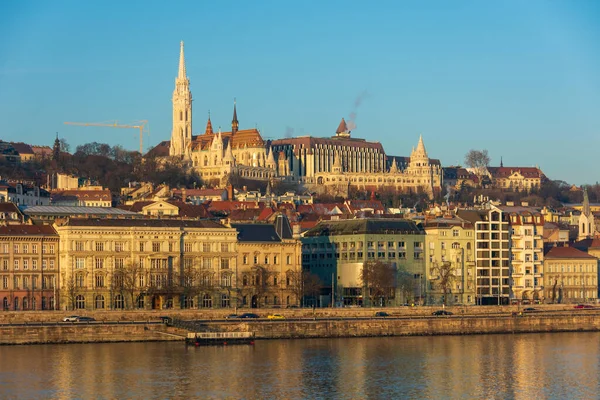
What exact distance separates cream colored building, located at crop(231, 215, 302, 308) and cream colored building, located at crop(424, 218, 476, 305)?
10.9 metres

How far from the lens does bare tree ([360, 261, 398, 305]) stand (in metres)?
104

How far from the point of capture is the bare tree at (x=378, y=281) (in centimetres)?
10431

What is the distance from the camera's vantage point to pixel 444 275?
355ft

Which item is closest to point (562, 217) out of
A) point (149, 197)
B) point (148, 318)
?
point (149, 197)

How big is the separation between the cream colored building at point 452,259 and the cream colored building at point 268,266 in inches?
427

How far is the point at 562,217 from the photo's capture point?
19250cm

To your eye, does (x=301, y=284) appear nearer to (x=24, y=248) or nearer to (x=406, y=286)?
(x=406, y=286)

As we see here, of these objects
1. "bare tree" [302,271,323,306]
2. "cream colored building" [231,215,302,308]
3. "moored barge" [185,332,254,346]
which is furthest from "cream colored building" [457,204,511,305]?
"moored barge" [185,332,254,346]

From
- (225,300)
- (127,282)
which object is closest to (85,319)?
(127,282)

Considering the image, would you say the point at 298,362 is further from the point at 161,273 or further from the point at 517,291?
the point at 517,291

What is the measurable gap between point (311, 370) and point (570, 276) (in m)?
49.9

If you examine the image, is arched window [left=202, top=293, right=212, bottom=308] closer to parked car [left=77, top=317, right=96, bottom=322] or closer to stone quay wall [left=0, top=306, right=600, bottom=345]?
stone quay wall [left=0, top=306, right=600, bottom=345]

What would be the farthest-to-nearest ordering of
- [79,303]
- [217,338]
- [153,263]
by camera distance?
[153,263] → [79,303] → [217,338]

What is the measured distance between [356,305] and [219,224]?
1095cm
